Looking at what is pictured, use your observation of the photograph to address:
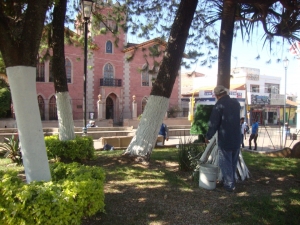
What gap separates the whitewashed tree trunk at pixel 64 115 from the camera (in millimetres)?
7336

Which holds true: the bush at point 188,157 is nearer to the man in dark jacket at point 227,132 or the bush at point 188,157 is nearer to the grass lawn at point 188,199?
the grass lawn at point 188,199

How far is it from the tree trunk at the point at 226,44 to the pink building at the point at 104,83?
22.9 metres

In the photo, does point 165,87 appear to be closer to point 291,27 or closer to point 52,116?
point 291,27

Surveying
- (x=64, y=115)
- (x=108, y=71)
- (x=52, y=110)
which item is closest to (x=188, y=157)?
(x=64, y=115)

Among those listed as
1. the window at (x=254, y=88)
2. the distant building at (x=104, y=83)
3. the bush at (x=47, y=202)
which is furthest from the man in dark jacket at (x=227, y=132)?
the window at (x=254, y=88)

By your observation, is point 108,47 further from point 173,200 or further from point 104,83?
point 173,200

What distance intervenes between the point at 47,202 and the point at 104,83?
97.1ft

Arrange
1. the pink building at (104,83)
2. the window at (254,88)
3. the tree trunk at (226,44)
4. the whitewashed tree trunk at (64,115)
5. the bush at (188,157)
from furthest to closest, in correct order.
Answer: the window at (254,88) → the pink building at (104,83) → the whitewashed tree trunk at (64,115) → the tree trunk at (226,44) → the bush at (188,157)

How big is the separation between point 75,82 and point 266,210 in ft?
94.5

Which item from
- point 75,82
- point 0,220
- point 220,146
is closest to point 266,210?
point 220,146

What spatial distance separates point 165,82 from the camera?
21.0ft

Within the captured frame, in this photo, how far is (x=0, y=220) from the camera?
303cm

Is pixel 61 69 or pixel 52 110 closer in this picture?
pixel 61 69

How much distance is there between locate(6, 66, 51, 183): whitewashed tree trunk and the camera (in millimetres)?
3518
